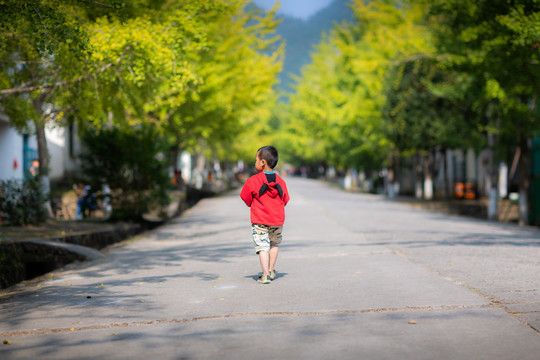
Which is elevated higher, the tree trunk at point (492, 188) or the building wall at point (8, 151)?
the building wall at point (8, 151)

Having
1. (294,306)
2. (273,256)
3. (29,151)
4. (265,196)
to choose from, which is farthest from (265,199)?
(29,151)

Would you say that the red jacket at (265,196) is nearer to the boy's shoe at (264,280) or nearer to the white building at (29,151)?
the boy's shoe at (264,280)

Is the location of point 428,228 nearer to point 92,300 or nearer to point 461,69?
point 461,69

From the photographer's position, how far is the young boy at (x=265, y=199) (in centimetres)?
770

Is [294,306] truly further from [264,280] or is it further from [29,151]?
[29,151]

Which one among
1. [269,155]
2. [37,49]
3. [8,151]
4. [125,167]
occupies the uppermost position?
[37,49]

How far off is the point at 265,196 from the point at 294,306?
189 centimetres

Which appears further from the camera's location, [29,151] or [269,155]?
[29,151]

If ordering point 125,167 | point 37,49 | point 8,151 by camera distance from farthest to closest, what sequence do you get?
point 8,151
point 125,167
point 37,49

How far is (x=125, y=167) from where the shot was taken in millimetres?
18047

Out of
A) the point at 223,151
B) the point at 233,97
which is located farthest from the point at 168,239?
the point at 223,151

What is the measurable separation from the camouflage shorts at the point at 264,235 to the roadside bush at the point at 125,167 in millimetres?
10293

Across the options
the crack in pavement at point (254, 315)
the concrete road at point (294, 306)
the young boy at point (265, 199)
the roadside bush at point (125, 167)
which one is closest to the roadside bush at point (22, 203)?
the roadside bush at point (125, 167)

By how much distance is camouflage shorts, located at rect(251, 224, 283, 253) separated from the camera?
7.79 meters
